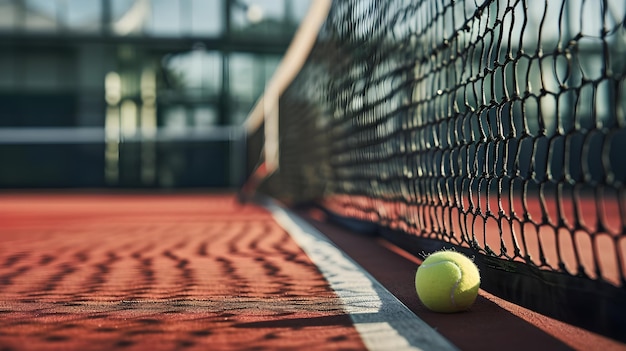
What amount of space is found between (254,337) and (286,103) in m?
7.34

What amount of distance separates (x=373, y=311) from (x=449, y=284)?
254 mm

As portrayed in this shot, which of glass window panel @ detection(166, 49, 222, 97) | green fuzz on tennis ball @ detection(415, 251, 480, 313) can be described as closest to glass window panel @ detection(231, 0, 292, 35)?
glass window panel @ detection(166, 49, 222, 97)

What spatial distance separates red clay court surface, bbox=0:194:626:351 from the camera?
1.74m

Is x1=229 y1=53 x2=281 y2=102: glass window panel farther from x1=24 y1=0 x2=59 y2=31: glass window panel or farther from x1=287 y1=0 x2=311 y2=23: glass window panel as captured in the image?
x1=24 y1=0 x2=59 y2=31: glass window panel

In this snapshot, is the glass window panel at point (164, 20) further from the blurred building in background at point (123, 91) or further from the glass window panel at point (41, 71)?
the glass window panel at point (41, 71)

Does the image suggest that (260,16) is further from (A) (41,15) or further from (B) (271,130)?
(B) (271,130)

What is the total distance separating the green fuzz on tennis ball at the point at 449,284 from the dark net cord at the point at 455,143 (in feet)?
0.62

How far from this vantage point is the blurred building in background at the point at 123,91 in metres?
17.7

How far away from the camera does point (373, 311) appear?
2.07 m

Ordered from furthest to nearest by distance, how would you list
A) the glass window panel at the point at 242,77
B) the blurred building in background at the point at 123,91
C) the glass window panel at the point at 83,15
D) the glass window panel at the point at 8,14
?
1. the glass window panel at the point at 242,77
2. the glass window panel at the point at 83,15
3. the glass window panel at the point at 8,14
4. the blurred building in background at the point at 123,91

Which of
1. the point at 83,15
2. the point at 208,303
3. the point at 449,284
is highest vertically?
the point at 83,15

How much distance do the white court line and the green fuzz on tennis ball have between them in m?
0.09

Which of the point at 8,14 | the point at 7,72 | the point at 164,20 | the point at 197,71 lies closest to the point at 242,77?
the point at 197,71

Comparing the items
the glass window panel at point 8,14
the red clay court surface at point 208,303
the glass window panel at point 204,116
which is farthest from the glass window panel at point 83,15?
the red clay court surface at point 208,303
